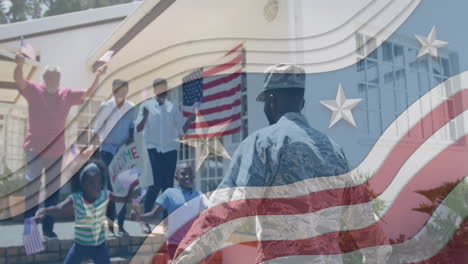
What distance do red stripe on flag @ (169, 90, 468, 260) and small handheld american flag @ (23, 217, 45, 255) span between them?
552 mm

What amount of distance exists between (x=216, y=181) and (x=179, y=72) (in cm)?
40

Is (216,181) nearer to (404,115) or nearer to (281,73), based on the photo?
(281,73)

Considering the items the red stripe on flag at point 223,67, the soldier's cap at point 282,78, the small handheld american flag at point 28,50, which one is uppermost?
the small handheld american flag at point 28,50

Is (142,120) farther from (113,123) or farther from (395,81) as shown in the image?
(395,81)

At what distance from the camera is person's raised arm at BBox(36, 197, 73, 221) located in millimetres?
1356

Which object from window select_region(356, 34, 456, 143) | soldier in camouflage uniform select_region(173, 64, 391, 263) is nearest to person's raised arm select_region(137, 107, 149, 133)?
soldier in camouflage uniform select_region(173, 64, 391, 263)

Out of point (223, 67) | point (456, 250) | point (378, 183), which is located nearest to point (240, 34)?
point (223, 67)

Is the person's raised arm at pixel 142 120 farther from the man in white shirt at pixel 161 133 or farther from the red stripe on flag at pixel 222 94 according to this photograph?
the red stripe on flag at pixel 222 94

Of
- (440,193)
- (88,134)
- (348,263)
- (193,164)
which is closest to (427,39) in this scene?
(440,193)

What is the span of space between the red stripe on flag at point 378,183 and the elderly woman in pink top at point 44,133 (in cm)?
55
